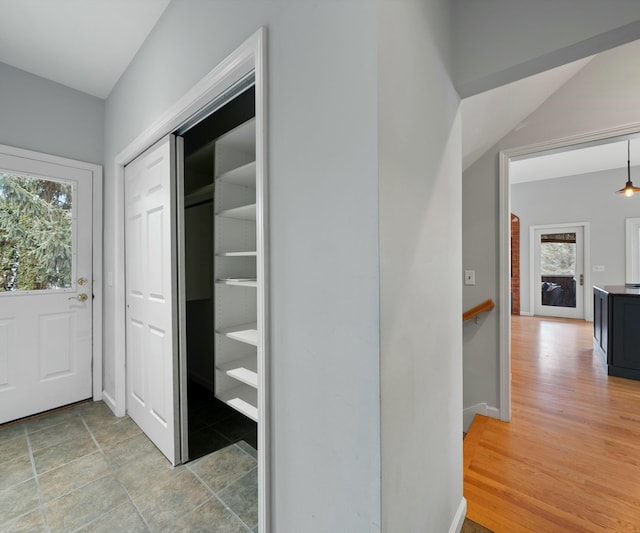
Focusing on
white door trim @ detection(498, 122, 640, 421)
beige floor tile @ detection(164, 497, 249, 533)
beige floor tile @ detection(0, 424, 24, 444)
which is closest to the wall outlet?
white door trim @ detection(498, 122, 640, 421)

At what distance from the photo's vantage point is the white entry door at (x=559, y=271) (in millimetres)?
6309

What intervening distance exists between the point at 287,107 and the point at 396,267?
27.6 inches

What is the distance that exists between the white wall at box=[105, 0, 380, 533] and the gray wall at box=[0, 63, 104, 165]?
2231 millimetres

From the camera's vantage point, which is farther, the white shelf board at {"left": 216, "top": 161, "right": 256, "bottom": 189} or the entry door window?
the entry door window

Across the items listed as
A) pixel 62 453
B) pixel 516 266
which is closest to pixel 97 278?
pixel 62 453

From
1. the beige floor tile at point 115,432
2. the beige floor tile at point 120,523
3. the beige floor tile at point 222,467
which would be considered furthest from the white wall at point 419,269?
the beige floor tile at point 115,432

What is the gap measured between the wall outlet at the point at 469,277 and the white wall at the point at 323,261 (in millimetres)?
2070

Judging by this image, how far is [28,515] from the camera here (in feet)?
4.78

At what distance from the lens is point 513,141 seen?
94.2 inches

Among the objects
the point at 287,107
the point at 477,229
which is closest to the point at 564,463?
the point at 477,229

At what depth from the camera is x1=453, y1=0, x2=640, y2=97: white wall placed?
3.37 feet

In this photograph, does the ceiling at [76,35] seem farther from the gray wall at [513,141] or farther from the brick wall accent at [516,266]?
the brick wall accent at [516,266]

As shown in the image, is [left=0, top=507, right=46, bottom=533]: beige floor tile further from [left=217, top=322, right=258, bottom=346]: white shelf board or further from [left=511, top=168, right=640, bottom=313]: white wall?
[left=511, top=168, right=640, bottom=313]: white wall

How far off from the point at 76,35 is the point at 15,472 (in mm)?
2826
